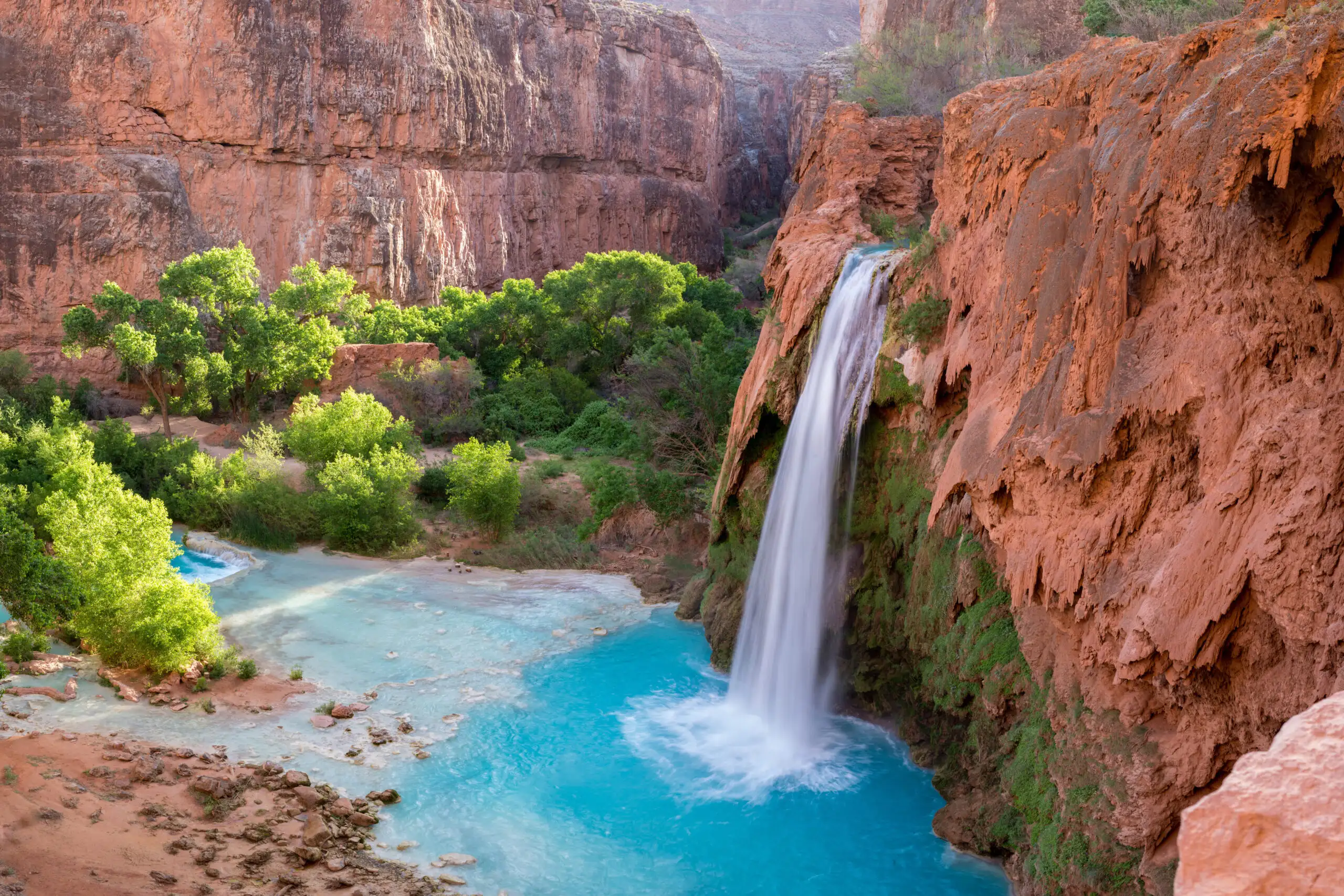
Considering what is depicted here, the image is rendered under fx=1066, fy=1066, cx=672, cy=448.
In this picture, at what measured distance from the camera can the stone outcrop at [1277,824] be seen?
2.67 meters

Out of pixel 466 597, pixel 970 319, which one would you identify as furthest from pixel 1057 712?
pixel 466 597

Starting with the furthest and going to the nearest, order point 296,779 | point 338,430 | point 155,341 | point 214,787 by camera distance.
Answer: point 155,341 → point 338,430 → point 296,779 → point 214,787

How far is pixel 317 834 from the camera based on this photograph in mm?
10945

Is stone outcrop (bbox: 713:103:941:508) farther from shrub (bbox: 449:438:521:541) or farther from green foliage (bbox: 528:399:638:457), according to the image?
green foliage (bbox: 528:399:638:457)

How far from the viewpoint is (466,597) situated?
68.6 ft

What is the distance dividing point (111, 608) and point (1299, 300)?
14.4 meters

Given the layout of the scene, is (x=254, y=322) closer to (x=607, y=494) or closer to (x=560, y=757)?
(x=607, y=494)

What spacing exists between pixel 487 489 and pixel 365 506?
2.69 meters

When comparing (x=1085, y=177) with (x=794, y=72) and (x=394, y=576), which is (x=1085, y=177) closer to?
(x=394, y=576)

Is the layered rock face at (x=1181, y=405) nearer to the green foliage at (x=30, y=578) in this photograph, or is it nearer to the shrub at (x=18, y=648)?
the green foliage at (x=30, y=578)

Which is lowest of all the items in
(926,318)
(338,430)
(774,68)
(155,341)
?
(338,430)

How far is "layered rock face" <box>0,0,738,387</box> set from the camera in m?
37.0

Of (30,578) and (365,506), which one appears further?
(365,506)

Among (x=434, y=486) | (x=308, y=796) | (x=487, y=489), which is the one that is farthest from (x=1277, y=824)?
(x=434, y=486)
